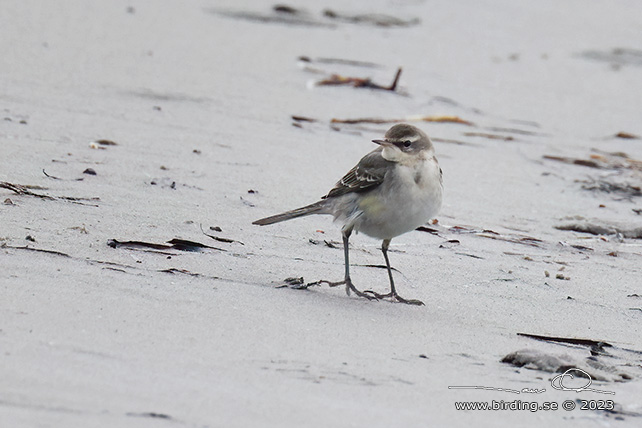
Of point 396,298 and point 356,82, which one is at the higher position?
point 356,82

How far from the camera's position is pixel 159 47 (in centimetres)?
1091

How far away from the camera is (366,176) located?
5.92m

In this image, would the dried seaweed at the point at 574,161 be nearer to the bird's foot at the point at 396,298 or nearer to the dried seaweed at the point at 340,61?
the dried seaweed at the point at 340,61

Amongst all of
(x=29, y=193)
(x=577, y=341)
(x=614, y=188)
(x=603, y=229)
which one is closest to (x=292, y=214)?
(x=29, y=193)

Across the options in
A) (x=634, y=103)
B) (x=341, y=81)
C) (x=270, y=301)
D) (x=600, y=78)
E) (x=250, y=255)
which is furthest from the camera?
(x=600, y=78)

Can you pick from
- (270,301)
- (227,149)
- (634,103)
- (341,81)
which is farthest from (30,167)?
(634,103)

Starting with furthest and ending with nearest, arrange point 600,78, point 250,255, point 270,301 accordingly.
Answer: point 600,78 → point 250,255 → point 270,301

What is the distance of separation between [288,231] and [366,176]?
811 millimetres

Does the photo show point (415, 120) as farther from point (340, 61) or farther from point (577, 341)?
point (577, 341)

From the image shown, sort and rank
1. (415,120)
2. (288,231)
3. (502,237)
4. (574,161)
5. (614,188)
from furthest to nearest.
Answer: (415,120)
(574,161)
(614,188)
(502,237)
(288,231)

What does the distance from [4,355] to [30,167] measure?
3167 mm

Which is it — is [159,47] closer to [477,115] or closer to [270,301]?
[477,115]

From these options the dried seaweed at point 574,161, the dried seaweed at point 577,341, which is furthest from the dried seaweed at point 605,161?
the dried seaweed at point 577,341

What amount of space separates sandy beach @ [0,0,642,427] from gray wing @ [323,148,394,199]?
47cm
